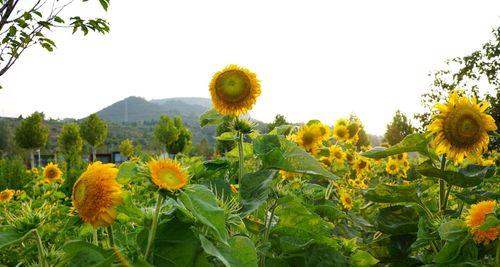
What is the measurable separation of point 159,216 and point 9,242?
257 mm

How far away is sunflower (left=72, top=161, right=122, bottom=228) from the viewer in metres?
0.83

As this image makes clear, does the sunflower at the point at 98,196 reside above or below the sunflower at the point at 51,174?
above

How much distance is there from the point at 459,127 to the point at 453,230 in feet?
1.51

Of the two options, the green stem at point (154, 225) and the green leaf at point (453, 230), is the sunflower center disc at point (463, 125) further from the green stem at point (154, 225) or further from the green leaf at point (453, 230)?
the green stem at point (154, 225)

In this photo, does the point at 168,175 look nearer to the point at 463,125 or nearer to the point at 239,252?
the point at 239,252

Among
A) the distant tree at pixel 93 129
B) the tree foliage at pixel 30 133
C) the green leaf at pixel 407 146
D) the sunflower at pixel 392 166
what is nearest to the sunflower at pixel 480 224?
the green leaf at pixel 407 146

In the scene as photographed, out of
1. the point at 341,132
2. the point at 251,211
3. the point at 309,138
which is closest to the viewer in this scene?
the point at 251,211

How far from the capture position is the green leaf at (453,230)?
4.04 feet

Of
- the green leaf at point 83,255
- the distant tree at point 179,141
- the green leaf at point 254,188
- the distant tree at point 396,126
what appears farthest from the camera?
A: the distant tree at point 179,141

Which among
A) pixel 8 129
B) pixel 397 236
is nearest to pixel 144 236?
pixel 397 236

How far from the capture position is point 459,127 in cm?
157

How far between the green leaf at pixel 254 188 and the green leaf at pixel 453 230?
1.55ft

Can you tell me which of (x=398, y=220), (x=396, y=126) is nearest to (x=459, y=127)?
(x=398, y=220)

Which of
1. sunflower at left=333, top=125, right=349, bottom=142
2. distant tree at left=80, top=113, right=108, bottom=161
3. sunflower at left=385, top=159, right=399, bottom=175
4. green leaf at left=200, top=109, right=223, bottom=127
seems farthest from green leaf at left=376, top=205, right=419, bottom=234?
distant tree at left=80, top=113, right=108, bottom=161
